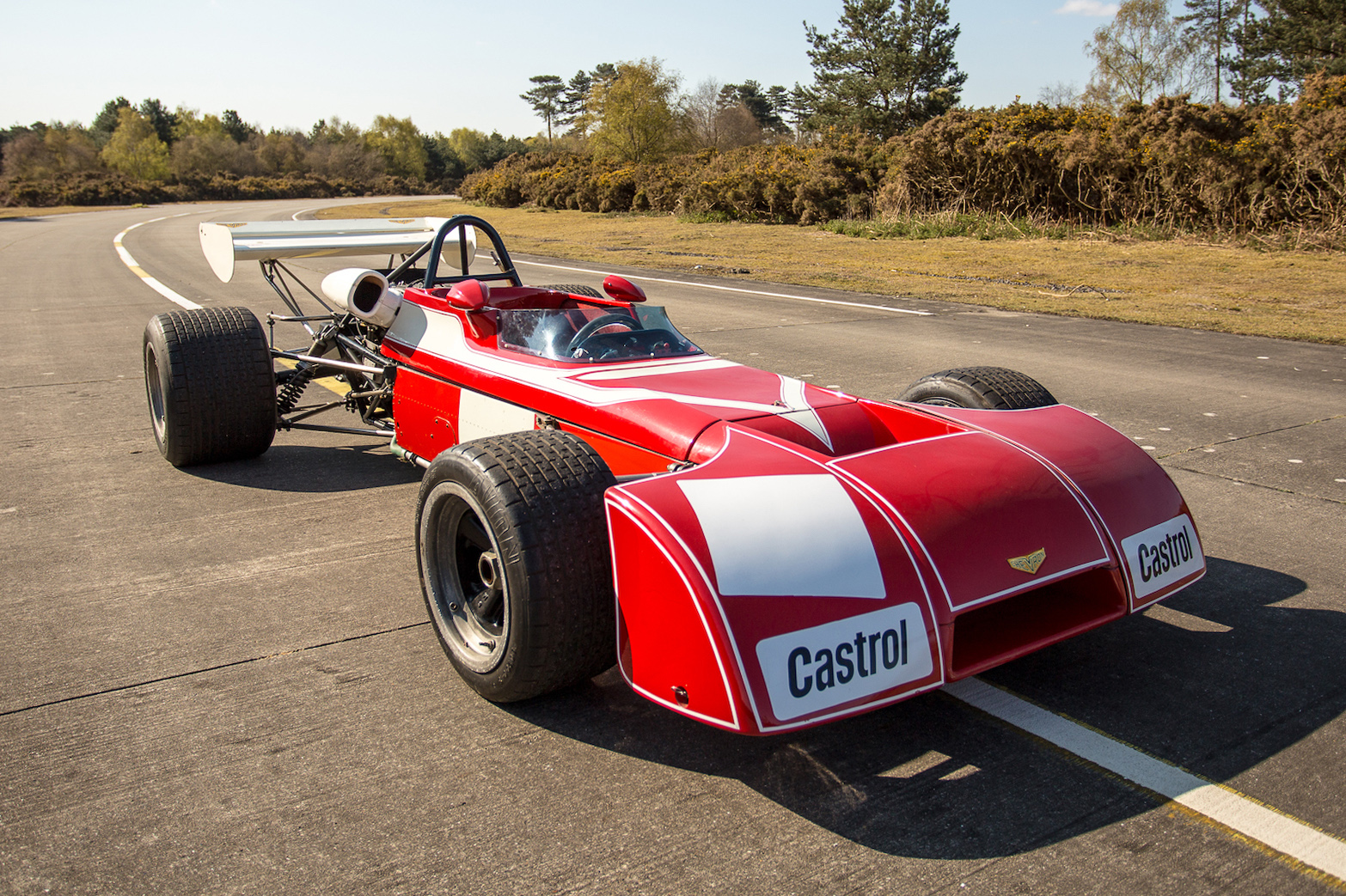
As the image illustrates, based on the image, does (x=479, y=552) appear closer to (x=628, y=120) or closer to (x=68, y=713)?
(x=68, y=713)

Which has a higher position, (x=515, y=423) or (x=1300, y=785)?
(x=515, y=423)

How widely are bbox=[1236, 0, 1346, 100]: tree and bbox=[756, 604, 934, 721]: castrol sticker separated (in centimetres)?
3717

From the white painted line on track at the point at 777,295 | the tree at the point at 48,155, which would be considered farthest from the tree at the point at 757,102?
the white painted line on track at the point at 777,295

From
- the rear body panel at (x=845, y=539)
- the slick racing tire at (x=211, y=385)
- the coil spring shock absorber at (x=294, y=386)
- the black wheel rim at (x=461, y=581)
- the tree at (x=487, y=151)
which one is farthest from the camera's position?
the tree at (x=487, y=151)

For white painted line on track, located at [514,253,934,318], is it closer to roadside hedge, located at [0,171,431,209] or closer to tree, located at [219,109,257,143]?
roadside hedge, located at [0,171,431,209]

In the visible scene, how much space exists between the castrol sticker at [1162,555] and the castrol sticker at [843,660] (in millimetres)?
911

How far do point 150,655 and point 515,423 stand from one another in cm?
162

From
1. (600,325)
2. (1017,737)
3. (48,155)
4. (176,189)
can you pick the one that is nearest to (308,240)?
(600,325)

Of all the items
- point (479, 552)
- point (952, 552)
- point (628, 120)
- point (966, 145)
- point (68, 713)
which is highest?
point (628, 120)

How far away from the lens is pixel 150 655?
350 centimetres

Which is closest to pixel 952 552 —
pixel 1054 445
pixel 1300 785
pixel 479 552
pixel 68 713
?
pixel 1054 445

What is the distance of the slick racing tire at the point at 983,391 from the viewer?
4172mm

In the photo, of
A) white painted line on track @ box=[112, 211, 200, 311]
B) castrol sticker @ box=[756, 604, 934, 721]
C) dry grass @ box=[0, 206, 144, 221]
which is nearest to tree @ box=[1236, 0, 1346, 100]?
white painted line on track @ box=[112, 211, 200, 311]

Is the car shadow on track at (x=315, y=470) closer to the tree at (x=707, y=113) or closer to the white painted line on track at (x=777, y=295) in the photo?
the white painted line on track at (x=777, y=295)
